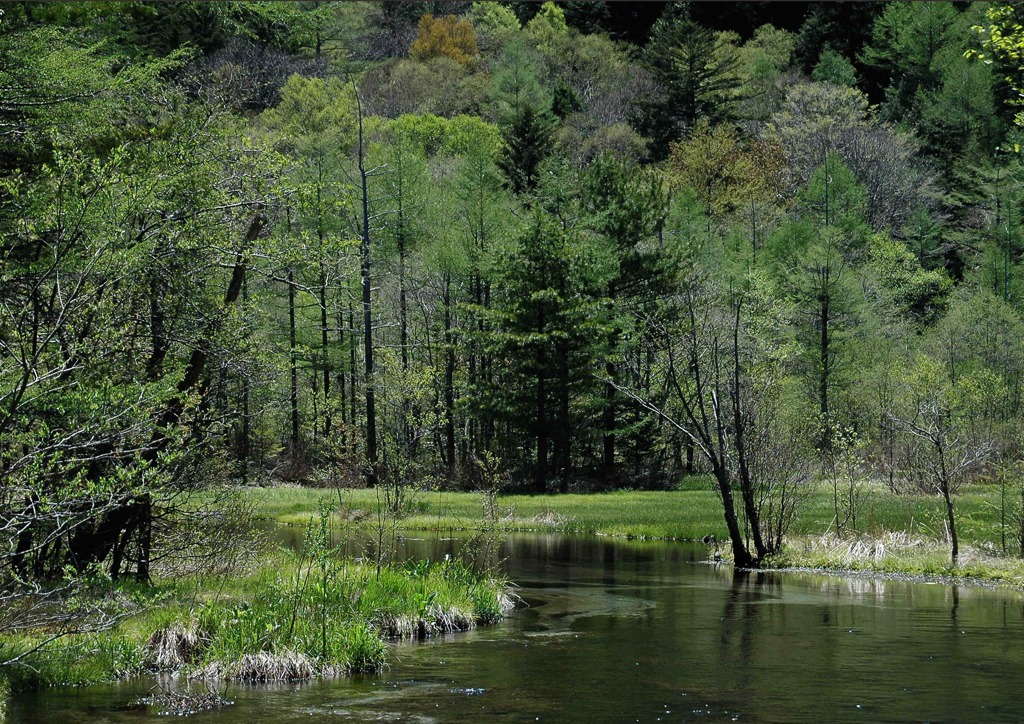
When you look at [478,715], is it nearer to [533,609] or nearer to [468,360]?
[533,609]

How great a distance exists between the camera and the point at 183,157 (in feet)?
50.3

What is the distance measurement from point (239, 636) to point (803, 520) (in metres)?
20.3

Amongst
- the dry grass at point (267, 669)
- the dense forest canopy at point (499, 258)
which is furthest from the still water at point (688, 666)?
the dense forest canopy at point (499, 258)

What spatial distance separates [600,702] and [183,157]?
908 cm

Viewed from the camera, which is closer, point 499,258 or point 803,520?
point 803,520

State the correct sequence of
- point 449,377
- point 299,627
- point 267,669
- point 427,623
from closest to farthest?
point 267,669 < point 299,627 < point 427,623 < point 449,377

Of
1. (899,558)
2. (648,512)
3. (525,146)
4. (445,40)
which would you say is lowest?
(899,558)

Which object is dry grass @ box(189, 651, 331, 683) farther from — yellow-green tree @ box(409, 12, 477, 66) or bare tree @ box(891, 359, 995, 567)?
yellow-green tree @ box(409, 12, 477, 66)

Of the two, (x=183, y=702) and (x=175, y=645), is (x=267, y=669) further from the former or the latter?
(x=183, y=702)

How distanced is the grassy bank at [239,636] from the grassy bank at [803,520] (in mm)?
1405

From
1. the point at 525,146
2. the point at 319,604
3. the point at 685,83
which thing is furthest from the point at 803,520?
the point at 685,83

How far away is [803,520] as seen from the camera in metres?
30.2

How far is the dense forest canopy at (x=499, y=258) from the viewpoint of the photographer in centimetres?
1405

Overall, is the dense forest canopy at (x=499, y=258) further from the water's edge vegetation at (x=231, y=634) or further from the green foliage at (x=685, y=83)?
the water's edge vegetation at (x=231, y=634)
